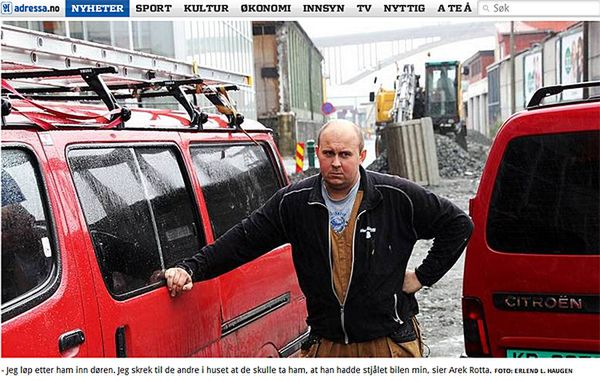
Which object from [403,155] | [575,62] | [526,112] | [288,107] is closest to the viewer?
[526,112]

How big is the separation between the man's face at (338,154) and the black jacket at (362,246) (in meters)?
0.10

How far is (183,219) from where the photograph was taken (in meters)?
3.11

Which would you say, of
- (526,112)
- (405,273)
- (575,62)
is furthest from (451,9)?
(575,62)

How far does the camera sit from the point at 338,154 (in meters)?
2.66

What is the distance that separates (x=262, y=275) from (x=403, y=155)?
12115 mm

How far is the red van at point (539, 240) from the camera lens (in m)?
2.90

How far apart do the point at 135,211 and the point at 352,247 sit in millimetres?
841

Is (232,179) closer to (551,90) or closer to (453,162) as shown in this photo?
(551,90)

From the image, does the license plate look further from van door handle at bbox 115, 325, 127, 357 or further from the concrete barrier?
the concrete barrier

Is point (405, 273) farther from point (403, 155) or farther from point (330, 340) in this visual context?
point (403, 155)

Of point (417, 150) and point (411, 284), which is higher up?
point (411, 284)

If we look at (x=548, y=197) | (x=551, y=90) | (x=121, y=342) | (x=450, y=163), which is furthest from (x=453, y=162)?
(x=121, y=342)

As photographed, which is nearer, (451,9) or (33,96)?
(451,9)

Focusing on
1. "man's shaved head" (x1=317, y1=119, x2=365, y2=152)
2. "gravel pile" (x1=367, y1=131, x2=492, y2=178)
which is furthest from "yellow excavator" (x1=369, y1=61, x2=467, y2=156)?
"man's shaved head" (x1=317, y1=119, x2=365, y2=152)
